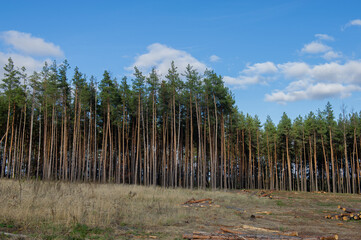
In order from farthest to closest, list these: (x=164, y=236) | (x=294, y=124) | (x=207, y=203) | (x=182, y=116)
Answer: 1. (x=294, y=124)
2. (x=182, y=116)
3. (x=207, y=203)
4. (x=164, y=236)

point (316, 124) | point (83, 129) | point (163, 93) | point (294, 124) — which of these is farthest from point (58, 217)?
point (294, 124)

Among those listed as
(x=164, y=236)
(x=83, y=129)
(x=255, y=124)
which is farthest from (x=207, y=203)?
(x=255, y=124)

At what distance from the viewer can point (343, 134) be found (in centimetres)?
3625

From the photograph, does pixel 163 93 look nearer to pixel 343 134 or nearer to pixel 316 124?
pixel 316 124

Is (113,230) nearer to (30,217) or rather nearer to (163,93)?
(30,217)

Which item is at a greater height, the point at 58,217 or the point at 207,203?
the point at 58,217

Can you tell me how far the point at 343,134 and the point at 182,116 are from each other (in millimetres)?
22736

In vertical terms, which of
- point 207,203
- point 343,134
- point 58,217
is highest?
point 343,134

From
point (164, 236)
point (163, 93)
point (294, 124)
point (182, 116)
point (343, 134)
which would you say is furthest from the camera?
point (294, 124)

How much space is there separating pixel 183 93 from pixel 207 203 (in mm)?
17243

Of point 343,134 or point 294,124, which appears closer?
point 343,134

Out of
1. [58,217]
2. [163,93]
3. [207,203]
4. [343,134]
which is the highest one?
[163,93]

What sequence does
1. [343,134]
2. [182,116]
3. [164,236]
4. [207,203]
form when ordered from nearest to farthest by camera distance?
[164,236], [207,203], [182,116], [343,134]

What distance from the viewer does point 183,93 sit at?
29.6 meters
